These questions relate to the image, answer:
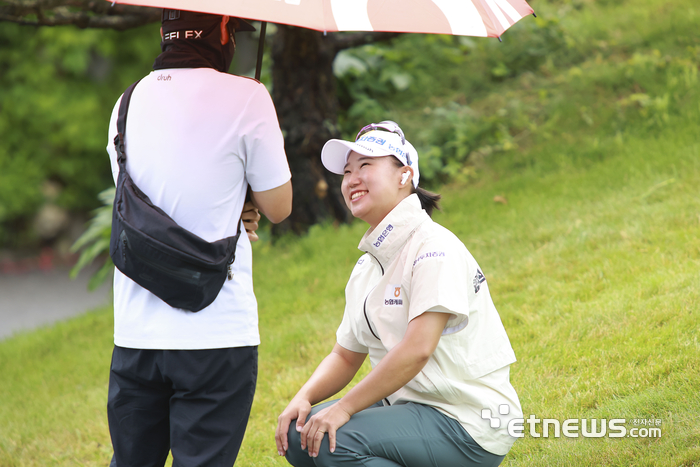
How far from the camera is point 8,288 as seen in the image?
1045 centimetres

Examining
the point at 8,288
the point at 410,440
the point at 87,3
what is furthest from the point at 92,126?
the point at 410,440

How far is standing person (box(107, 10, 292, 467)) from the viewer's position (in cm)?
204

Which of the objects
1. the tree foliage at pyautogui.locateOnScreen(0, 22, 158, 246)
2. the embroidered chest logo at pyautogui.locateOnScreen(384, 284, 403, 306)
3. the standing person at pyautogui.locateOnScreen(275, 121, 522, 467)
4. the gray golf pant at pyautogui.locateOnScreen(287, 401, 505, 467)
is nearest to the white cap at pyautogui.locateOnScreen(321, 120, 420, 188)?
the standing person at pyautogui.locateOnScreen(275, 121, 522, 467)

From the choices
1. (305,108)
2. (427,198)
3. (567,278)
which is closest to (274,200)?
(427,198)

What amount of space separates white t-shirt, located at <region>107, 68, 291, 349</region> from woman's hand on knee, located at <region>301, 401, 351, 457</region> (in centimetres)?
36

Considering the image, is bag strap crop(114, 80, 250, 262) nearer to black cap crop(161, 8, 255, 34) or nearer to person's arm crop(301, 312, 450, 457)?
black cap crop(161, 8, 255, 34)

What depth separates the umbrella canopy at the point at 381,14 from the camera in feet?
7.15

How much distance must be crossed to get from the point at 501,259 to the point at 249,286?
3.07 m

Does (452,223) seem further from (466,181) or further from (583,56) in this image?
(583,56)

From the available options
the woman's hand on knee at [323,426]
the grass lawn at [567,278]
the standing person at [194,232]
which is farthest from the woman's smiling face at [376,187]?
the grass lawn at [567,278]

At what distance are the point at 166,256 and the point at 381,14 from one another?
3.92 feet

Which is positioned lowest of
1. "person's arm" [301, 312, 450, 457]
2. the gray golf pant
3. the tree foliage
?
the tree foliage

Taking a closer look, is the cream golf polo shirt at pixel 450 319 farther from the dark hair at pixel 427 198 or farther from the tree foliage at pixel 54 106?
the tree foliage at pixel 54 106

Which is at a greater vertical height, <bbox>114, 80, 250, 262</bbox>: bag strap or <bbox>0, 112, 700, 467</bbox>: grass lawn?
<bbox>114, 80, 250, 262</bbox>: bag strap
